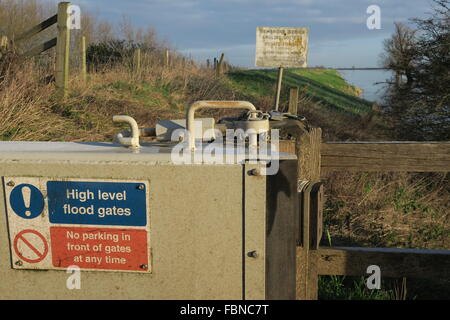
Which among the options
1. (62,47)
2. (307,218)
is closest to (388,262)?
(307,218)

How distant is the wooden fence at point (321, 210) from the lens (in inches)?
78.6

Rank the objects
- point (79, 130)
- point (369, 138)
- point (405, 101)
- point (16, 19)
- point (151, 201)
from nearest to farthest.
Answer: point (151, 201) → point (79, 130) → point (405, 101) → point (369, 138) → point (16, 19)

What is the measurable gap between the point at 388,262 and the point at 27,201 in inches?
64.8

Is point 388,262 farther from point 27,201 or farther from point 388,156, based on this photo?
point 27,201

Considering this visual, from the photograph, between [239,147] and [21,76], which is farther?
[21,76]

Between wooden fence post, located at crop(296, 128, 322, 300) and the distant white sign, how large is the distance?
172 inches

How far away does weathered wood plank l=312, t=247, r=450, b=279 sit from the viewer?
7.35ft

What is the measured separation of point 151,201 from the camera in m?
1.68

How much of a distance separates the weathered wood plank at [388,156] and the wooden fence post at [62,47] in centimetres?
620

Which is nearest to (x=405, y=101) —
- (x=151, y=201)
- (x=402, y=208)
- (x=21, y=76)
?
(x=402, y=208)

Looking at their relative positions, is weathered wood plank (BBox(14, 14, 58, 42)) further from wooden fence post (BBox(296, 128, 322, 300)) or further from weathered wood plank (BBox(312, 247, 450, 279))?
weathered wood plank (BBox(312, 247, 450, 279))

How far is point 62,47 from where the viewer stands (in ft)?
26.8
